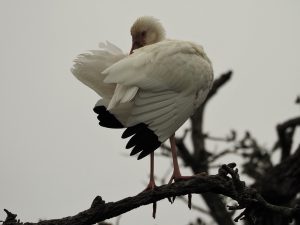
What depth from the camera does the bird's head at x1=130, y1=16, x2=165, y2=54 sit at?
9.21m

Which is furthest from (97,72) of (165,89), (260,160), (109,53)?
(260,160)

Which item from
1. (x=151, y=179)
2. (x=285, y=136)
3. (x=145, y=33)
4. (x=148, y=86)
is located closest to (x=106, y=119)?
(x=148, y=86)

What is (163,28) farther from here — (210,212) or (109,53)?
(210,212)

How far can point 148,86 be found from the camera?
7230mm

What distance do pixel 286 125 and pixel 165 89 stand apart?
4.44 meters

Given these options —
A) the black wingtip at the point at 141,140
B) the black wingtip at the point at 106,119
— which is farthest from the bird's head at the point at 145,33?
the black wingtip at the point at 141,140

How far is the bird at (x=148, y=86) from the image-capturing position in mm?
6984

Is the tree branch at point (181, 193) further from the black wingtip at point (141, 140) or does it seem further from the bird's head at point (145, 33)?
the bird's head at point (145, 33)

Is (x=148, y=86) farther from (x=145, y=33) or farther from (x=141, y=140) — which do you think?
(x=145, y=33)

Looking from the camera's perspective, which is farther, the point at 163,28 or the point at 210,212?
the point at 210,212

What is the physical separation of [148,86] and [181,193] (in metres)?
1.25

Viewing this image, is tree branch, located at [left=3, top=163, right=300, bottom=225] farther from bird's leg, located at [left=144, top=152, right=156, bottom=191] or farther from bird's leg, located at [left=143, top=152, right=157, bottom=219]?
bird's leg, located at [left=144, top=152, right=156, bottom=191]

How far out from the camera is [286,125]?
1135 centimetres

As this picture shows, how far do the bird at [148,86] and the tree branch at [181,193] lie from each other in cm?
43
